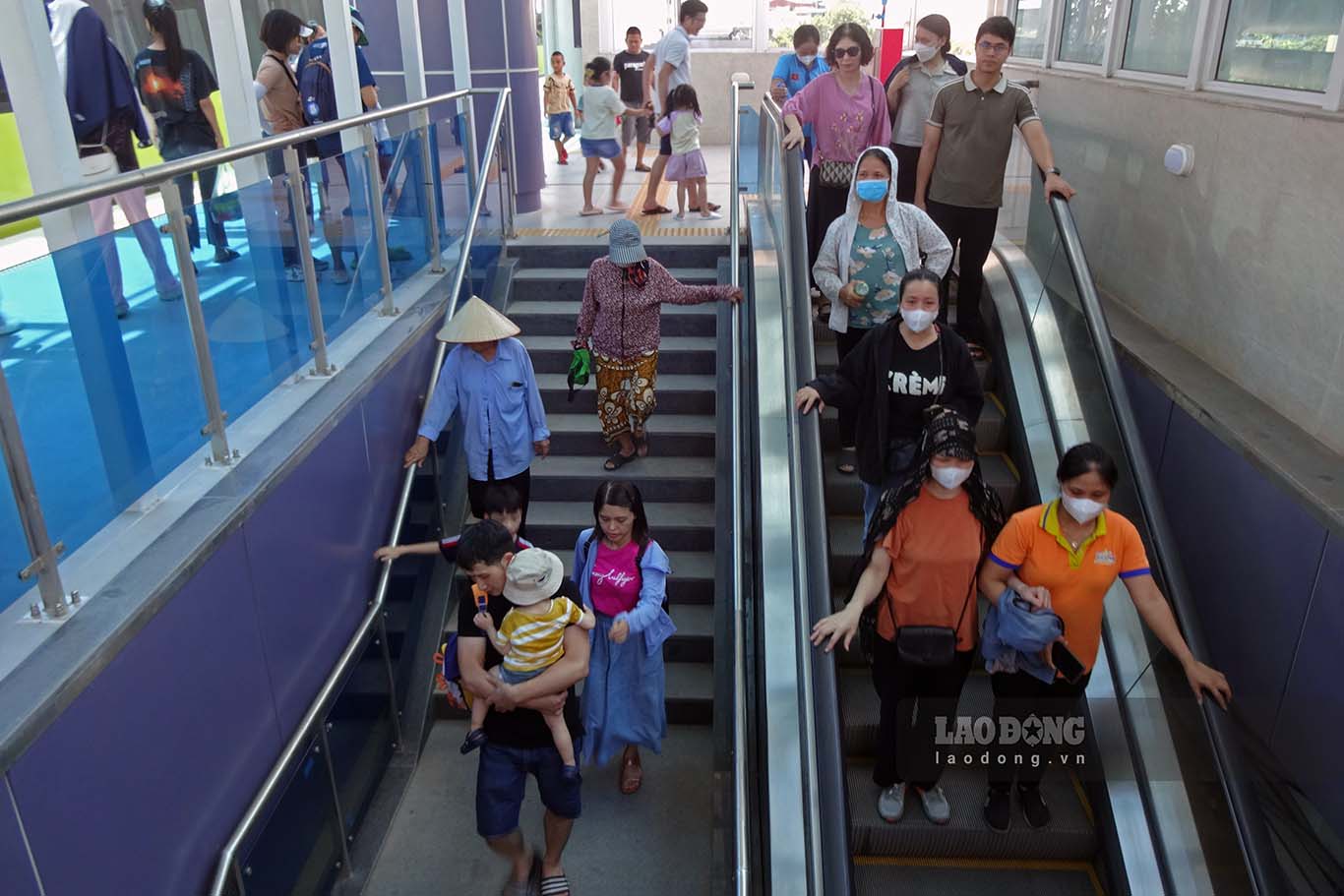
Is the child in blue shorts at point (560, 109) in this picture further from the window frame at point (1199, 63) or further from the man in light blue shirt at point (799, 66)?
the window frame at point (1199, 63)

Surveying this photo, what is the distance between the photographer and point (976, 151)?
509 centimetres

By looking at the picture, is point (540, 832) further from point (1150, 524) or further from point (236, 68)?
point (236, 68)

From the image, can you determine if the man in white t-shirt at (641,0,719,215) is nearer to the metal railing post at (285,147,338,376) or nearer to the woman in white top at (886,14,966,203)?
the woman in white top at (886,14,966,203)

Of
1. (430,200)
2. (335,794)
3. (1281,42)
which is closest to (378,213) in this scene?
(430,200)

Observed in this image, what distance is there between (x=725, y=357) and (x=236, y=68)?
11.4ft

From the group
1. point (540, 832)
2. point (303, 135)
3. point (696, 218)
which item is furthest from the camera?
point (696, 218)

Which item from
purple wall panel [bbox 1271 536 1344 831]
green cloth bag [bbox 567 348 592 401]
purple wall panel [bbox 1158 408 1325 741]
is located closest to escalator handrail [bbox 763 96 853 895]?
purple wall panel [bbox 1158 408 1325 741]

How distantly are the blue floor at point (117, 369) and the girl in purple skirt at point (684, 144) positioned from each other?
4915 millimetres

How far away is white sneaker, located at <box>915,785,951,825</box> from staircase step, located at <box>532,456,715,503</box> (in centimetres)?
286

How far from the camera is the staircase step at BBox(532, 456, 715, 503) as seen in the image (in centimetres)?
Answer: 629

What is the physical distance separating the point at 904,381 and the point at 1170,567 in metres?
1.19

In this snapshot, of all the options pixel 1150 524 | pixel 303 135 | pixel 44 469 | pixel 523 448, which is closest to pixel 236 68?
pixel 303 135

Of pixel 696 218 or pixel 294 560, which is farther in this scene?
pixel 696 218

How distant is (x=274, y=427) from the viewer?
13.4ft
